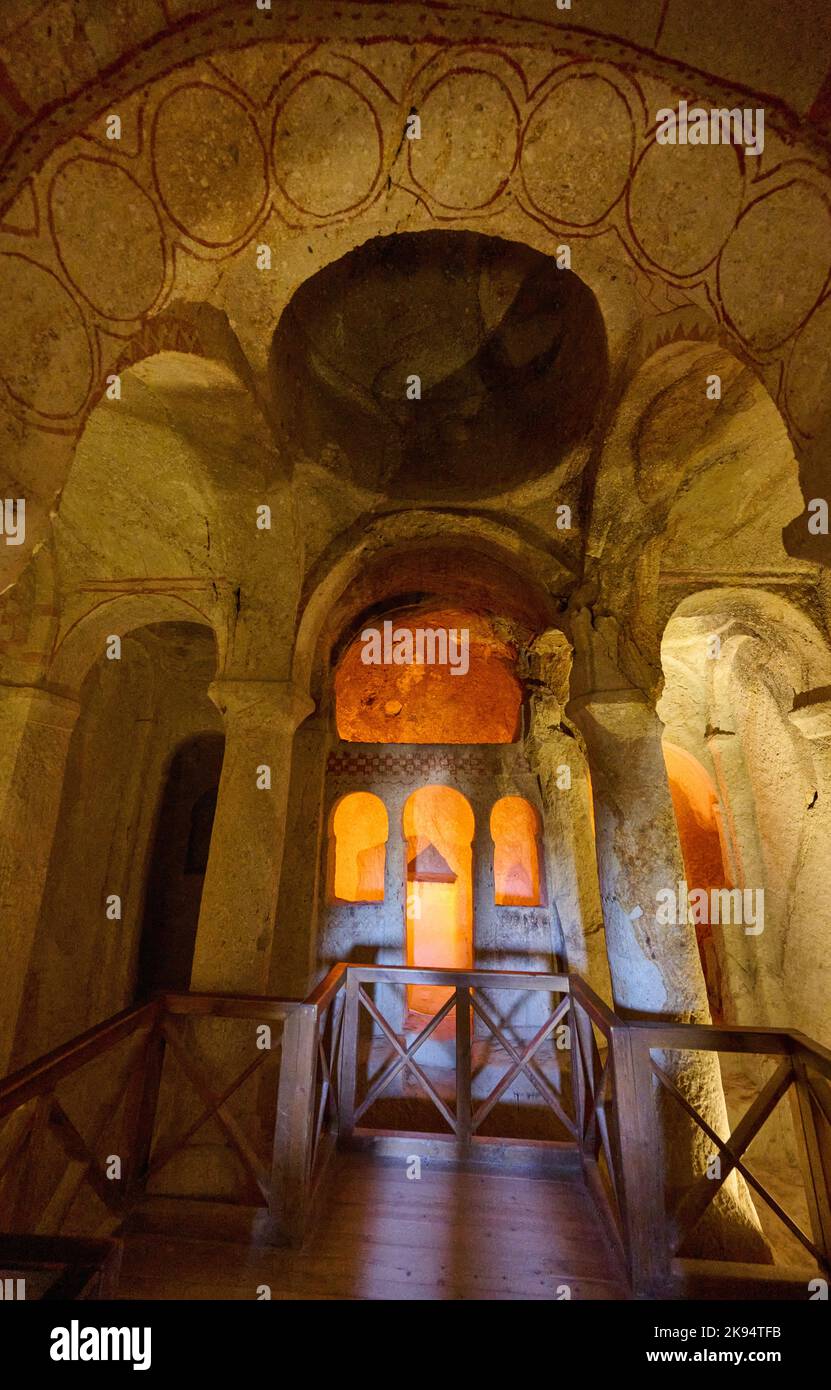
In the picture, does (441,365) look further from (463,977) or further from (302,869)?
(463,977)

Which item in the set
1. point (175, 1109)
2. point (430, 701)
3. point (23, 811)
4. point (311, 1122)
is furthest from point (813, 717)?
point (23, 811)

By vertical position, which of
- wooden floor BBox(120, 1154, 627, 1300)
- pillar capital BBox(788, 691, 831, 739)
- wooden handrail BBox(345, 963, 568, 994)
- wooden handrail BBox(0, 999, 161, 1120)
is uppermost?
pillar capital BBox(788, 691, 831, 739)

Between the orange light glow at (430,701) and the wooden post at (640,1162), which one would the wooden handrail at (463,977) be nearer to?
the wooden post at (640,1162)

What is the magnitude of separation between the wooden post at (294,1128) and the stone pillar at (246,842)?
564 mm

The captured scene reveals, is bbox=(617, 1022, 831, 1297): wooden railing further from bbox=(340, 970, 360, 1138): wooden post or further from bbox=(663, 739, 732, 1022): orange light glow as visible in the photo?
bbox=(663, 739, 732, 1022): orange light glow

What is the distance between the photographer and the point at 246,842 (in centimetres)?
439

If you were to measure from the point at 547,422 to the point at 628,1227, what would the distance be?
568cm

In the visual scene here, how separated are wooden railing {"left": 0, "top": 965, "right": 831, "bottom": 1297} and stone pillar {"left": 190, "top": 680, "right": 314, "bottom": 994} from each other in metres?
0.34

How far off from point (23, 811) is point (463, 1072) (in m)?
4.30

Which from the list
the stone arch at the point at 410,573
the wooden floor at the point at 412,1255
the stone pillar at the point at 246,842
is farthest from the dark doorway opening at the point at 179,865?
the wooden floor at the point at 412,1255

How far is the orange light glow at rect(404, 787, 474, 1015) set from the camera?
9.74 m

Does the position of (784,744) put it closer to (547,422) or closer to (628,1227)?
(547,422)

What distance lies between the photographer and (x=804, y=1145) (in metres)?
3.23

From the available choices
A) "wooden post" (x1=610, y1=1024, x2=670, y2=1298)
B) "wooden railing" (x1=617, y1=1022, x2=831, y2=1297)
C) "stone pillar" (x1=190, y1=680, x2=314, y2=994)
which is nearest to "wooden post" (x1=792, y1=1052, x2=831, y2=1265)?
"wooden railing" (x1=617, y1=1022, x2=831, y2=1297)
